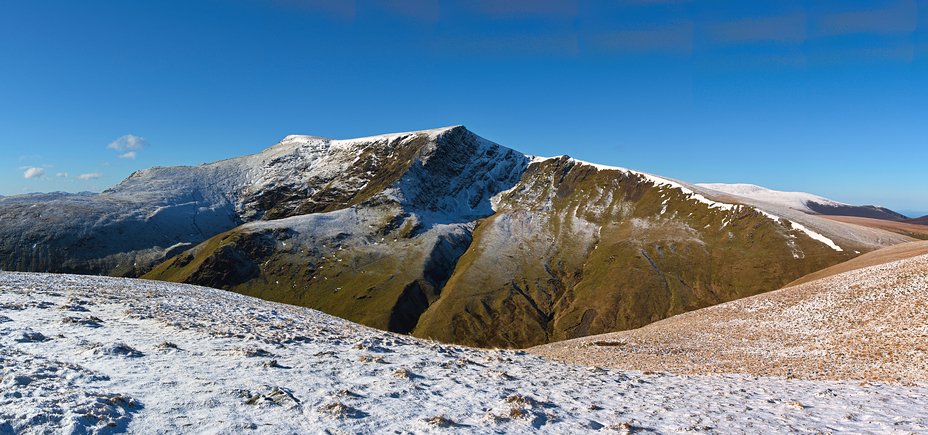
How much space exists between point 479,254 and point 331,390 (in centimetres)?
14569

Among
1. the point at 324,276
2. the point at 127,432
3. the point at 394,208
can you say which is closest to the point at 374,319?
the point at 324,276

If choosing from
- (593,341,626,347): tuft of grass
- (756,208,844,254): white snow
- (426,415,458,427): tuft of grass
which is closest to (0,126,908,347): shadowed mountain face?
(756,208,844,254): white snow

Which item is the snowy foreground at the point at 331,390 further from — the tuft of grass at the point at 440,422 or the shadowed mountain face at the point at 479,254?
the shadowed mountain face at the point at 479,254

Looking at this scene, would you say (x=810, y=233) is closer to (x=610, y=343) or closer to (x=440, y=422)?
(x=610, y=343)

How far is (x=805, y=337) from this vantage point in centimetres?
3456

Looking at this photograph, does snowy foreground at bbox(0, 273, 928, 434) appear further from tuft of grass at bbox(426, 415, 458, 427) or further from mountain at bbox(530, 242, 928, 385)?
mountain at bbox(530, 242, 928, 385)

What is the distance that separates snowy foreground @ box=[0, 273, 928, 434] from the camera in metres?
10.4

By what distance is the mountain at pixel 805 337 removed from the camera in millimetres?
25312

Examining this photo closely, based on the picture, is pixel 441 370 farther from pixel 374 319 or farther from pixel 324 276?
pixel 324 276

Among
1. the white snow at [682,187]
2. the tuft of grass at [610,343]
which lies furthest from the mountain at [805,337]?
the white snow at [682,187]

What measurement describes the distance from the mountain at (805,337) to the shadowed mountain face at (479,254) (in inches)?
2891

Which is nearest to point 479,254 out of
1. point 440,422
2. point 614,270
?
point 614,270

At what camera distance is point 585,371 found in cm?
2148

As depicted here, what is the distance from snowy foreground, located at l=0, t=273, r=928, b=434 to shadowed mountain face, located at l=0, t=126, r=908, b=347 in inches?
3984
